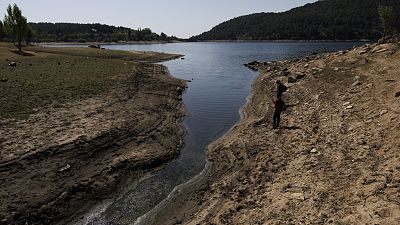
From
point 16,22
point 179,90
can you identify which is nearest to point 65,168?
point 179,90

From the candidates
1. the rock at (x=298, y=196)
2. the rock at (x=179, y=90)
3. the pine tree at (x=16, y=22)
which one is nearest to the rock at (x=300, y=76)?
the rock at (x=179, y=90)

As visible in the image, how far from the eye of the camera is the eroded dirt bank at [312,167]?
1367 centimetres

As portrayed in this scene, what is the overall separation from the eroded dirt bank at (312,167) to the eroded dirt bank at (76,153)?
3622mm

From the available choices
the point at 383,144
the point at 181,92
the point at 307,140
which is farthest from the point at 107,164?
the point at 181,92

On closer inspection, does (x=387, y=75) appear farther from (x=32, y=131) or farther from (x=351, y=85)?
(x=32, y=131)

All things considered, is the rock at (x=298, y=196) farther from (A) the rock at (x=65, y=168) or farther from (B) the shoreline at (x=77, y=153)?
(A) the rock at (x=65, y=168)

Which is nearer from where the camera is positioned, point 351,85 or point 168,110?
point 351,85

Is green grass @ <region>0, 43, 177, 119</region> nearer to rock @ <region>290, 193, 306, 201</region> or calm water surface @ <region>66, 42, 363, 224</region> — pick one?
calm water surface @ <region>66, 42, 363, 224</region>

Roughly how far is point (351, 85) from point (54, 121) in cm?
2386

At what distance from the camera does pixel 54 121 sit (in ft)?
83.4

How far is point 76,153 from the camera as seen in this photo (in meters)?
20.8

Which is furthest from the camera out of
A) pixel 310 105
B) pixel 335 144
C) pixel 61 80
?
pixel 61 80

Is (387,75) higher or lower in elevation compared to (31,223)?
higher

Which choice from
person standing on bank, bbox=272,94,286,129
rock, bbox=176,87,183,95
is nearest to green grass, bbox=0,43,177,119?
rock, bbox=176,87,183,95
